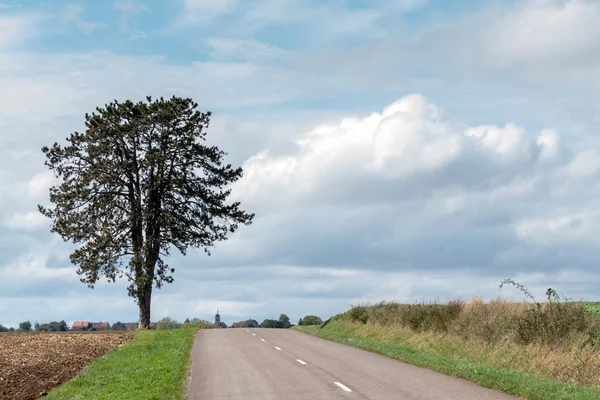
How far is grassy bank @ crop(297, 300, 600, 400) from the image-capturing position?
62.3 feet

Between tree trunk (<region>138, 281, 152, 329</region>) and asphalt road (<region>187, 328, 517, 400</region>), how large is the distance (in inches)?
881

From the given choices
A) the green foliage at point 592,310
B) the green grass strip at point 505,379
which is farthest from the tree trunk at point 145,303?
the green foliage at point 592,310

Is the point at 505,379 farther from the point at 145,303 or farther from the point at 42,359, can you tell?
the point at 145,303

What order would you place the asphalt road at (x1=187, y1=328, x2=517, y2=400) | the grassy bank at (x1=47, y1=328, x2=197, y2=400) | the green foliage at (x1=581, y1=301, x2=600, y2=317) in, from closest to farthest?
the asphalt road at (x1=187, y1=328, x2=517, y2=400)
the grassy bank at (x1=47, y1=328, x2=197, y2=400)
the green foliage at (x1=581, y1=301, x2=600, y2=317)

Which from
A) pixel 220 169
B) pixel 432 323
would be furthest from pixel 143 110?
pixel 432 323

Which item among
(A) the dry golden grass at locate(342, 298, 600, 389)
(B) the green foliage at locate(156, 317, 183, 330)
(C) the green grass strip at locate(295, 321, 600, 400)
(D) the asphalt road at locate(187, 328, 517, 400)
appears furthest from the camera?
→ (B) the green foliage at locate(156, 317, 183, 330)

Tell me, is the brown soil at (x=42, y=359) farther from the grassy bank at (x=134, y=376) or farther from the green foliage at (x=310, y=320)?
the green foliage at (x=310, y=320)

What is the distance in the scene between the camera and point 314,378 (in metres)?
20.3

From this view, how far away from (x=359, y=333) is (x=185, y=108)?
69.0 ft

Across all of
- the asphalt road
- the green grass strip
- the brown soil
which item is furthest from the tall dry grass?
the brown soil

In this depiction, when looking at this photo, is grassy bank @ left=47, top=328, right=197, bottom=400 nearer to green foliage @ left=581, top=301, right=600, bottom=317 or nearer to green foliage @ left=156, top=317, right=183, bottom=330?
green foliage @ left=581, top=301, right=600, bottom=317

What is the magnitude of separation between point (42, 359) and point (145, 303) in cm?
2295

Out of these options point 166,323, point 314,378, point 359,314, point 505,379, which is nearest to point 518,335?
point 505,379

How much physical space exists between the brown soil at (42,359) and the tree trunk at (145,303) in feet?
25.7
